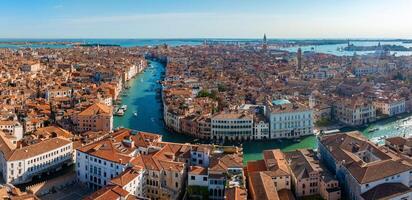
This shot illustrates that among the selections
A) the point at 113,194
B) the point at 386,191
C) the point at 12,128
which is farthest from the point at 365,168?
the point at 12,128

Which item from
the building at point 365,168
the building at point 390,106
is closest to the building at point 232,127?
the building at point 365,168

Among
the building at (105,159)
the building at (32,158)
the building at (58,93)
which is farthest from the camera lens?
the building at (58,93)

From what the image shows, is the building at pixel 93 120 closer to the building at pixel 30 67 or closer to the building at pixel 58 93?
the building at pixel 58 93

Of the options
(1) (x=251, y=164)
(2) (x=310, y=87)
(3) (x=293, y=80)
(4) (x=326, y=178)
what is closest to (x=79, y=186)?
(1) (x=251, y=164)

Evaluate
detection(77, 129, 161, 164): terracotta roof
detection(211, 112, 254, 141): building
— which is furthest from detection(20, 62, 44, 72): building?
detection(77, 129, 161, 164): terracotta roof

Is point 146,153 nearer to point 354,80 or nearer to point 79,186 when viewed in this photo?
point 79,186

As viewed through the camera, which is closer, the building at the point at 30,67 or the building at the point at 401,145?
the building at the point at 401,145

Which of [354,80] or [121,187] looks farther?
[354,80]
